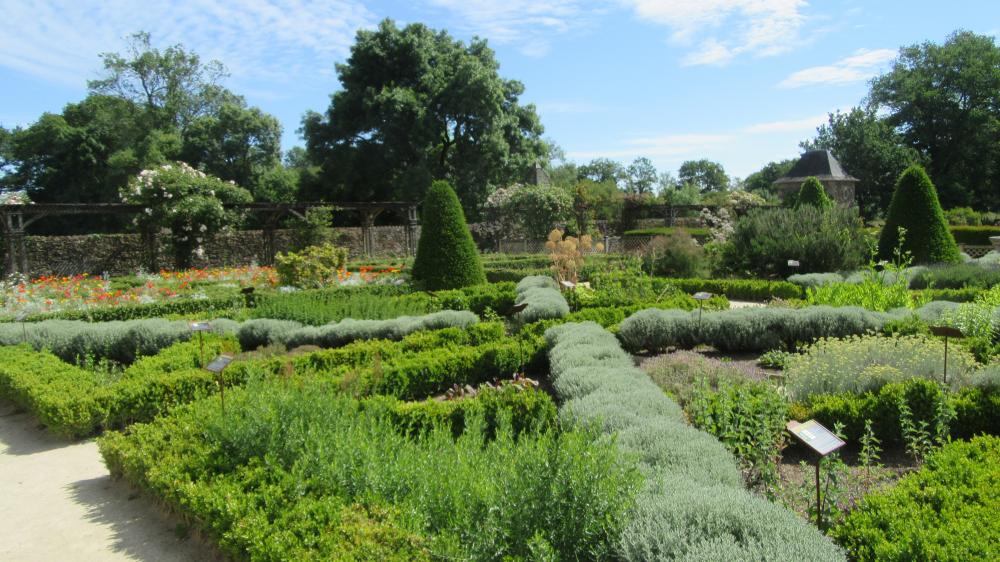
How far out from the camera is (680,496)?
2.81m

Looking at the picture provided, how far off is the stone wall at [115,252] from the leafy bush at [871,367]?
1777 centimetres

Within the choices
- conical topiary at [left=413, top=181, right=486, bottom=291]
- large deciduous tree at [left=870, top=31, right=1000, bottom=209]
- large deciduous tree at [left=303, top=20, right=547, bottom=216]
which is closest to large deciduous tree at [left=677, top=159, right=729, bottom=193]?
large deciduous tree at [left=870, top=31, right=1000, bottom=209]

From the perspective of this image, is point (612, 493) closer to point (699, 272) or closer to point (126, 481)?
point (126, 481)

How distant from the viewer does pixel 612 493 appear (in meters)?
2.79

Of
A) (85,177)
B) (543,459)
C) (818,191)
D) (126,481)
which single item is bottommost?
(126,481)

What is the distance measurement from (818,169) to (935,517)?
33.9 meters

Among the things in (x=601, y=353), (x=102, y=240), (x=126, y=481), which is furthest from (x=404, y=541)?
(x=102, y=240)

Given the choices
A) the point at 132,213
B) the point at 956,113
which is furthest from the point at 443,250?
the point at 956,113

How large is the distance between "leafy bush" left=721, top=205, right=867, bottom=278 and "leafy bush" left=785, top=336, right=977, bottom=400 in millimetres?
8188

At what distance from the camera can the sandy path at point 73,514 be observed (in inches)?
146

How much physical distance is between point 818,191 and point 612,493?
745 inches

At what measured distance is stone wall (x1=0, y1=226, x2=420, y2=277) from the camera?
748 inches

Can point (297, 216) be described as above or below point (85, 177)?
below

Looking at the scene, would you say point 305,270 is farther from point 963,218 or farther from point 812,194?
point 963,218
